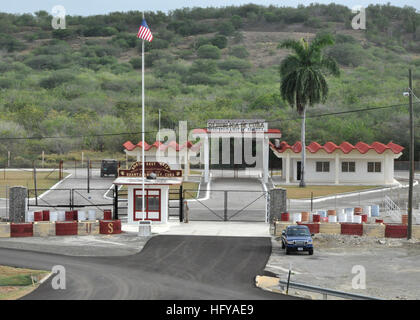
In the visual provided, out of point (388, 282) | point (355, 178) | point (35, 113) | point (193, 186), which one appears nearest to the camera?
point (388, 282)

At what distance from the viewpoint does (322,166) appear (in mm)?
67688

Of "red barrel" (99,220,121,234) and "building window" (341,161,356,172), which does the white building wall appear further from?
"red barrel" (99,220,121,234)

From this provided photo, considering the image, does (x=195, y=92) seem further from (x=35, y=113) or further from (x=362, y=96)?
(x=35, y=113)

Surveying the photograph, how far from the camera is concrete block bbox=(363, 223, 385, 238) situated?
35781mm

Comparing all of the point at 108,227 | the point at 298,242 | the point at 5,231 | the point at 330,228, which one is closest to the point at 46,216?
the point at 5,231

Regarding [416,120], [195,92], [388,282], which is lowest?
[388,282]

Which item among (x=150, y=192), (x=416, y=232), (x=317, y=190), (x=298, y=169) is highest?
(x=298, y=169)

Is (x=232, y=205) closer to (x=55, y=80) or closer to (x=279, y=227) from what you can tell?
(x=279, y=227)

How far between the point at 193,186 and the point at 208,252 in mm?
29406

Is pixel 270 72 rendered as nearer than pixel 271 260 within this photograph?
No

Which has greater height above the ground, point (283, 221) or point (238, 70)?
point (238, 70)

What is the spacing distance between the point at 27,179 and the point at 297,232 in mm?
41024
